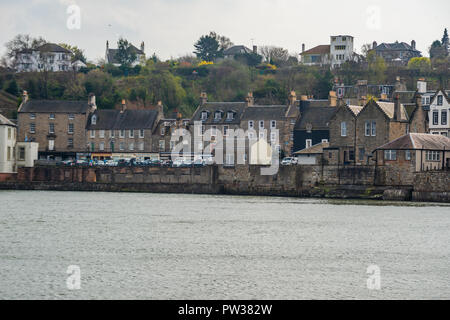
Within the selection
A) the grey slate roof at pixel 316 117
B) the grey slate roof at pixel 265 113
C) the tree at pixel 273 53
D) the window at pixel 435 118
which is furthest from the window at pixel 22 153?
the tree at pixel 273 53

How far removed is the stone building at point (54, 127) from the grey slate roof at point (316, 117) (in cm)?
2657

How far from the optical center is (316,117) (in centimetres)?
8694

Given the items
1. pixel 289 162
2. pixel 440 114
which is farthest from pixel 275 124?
pixel 440 114

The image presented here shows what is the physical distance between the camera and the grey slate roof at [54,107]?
315 ft

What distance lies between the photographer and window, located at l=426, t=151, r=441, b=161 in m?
66.6

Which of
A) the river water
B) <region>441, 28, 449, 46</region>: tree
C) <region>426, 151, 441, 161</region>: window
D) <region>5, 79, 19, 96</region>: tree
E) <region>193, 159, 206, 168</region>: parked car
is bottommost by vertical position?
the river water

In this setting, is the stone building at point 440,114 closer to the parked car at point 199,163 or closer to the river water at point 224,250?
the river water at point 224,250

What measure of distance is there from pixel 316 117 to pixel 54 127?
31.5 meters

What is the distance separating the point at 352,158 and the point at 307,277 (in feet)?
147

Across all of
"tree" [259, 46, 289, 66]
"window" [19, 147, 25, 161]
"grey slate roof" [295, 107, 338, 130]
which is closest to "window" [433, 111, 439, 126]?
"grey slate roof" [295, 107, 338, 130]

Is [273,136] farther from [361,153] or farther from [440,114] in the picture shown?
[440,114]

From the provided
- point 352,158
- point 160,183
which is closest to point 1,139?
point 160,183

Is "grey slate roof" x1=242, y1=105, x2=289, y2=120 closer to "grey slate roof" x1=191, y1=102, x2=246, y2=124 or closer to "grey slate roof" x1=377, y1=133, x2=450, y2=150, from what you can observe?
"grey slate roof" x1=191, y1=102, x2=246, y2=124

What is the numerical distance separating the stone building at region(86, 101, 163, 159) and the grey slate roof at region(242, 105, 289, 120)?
37.8ft
